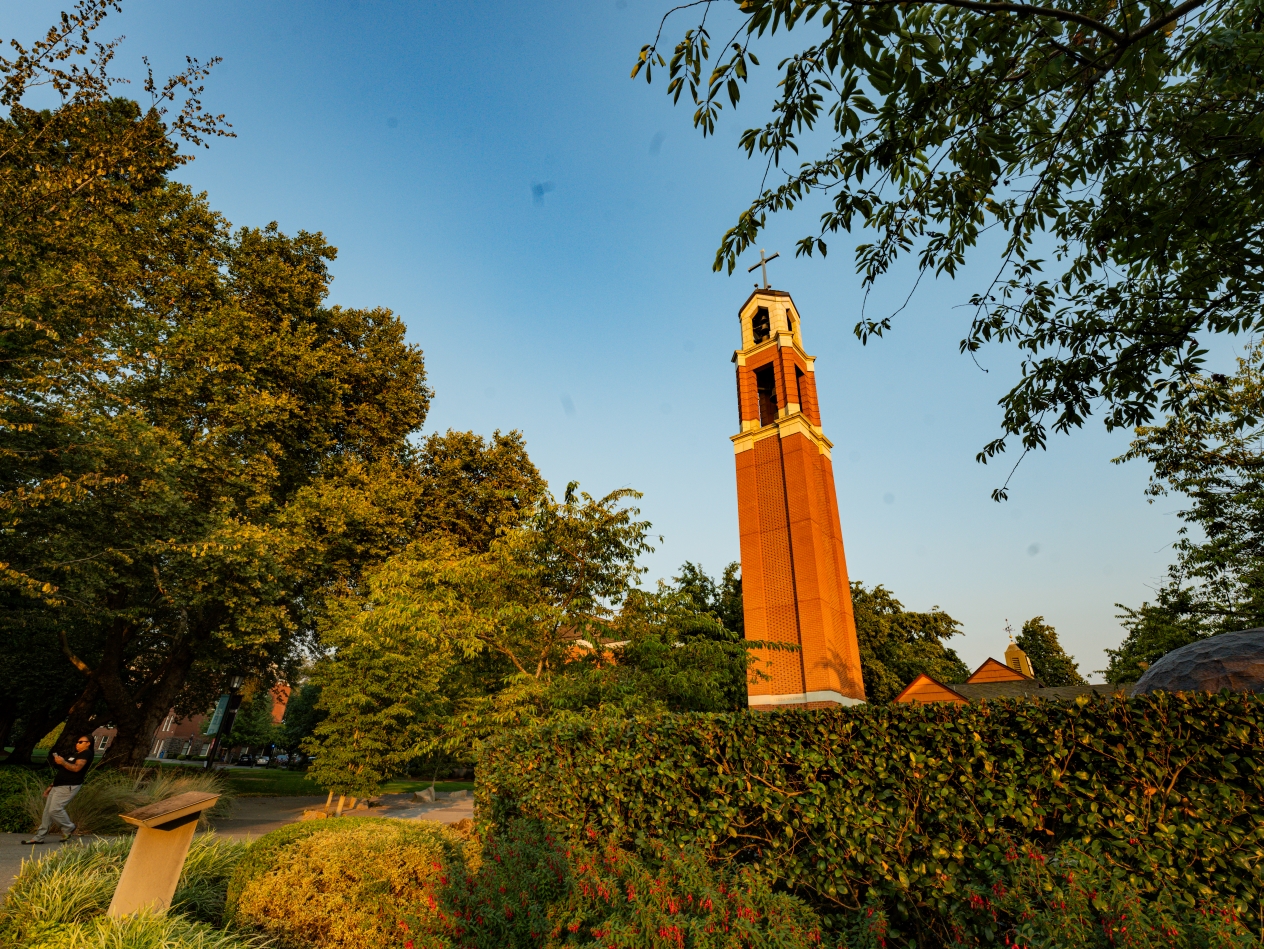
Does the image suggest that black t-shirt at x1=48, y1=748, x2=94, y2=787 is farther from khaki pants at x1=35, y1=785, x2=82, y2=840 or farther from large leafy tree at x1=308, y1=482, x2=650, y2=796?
large leafy tree at x1=308, y1=482, x2=650, y2=796

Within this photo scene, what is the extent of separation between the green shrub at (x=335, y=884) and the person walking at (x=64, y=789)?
5696mm

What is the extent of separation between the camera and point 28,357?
1118cm

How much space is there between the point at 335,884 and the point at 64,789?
7.47 meters

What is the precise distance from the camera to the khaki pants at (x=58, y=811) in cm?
968

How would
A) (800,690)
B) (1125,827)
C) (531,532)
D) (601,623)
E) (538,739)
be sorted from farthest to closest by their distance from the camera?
1. (800,690)
2. (531,532)
3. (601,623)
4. (538,739)
5. (1125,827)

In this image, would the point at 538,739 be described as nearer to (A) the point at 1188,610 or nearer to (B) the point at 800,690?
(B) the point at 800,690

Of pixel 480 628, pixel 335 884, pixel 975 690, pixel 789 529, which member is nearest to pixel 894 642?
pixel 975 690

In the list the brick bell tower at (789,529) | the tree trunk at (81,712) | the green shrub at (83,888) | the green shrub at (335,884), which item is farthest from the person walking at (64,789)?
the brick bell tower at (789,529)

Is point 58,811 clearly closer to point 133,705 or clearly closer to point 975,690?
point 133,705

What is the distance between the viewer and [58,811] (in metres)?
9.77

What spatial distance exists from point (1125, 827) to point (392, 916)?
5586mm

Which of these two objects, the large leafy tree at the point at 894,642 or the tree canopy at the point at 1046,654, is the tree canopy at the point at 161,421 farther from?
the tree canopy at the point at 1046,654

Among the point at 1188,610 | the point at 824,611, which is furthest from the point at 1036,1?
the point at 1188,610

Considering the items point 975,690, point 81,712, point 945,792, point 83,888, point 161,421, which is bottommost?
point 83,888
